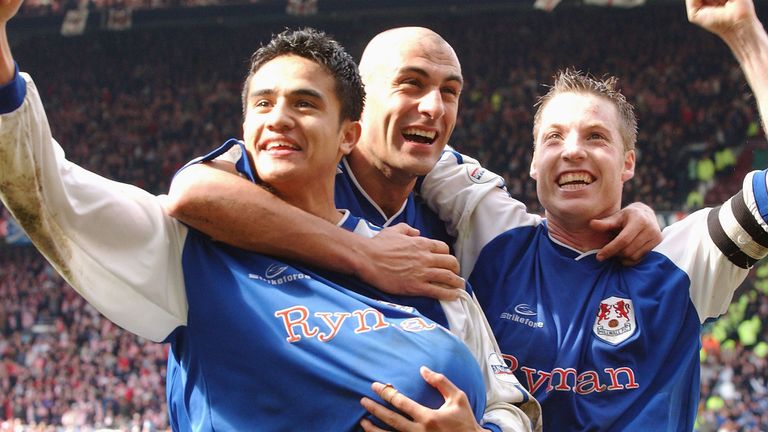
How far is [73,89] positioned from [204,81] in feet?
11.3

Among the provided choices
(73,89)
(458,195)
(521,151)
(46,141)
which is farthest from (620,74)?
(46,141)

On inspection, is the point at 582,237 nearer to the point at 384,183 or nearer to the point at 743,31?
the point at 384,183

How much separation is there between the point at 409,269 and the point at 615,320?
0.83 metres

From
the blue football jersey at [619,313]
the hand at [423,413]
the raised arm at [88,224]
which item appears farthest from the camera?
the blue football jersey at [619,313]

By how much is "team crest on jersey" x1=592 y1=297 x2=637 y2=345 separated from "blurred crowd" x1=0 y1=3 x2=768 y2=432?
986 centimetres

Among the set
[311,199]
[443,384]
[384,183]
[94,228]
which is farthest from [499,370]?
[94,228]

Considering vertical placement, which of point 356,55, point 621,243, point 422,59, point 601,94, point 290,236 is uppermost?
point 356,55

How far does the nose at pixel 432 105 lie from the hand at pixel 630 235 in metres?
0.68

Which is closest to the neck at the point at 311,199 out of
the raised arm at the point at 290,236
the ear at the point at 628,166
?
the raised arm at the point at 290,236

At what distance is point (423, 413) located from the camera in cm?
244

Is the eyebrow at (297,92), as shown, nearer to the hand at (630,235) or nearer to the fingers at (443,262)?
the fingers at (443,262)

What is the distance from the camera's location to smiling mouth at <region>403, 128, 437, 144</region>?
346 cm

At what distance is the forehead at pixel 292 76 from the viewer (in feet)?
8.97

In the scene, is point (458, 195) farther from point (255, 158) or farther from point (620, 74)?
point (620, 74)
